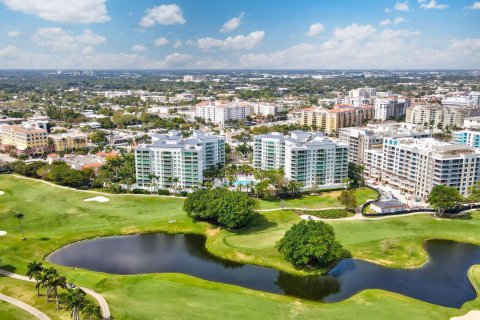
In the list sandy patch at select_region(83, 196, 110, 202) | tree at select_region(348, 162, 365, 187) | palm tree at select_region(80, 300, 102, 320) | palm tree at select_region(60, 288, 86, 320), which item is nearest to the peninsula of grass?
sandy patch at select_region(83, 196, 110, 202)

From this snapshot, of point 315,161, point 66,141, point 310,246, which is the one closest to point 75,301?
point 310,246

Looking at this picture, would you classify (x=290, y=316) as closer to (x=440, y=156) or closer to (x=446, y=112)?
(x=440, y=156)

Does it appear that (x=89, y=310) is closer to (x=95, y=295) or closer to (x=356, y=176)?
(x=95, y=295)

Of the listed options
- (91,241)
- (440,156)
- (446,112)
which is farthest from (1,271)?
(446,112)

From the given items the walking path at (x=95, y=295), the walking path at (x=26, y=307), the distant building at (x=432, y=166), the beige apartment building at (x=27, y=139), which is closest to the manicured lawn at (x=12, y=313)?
the walking path at (x=26, y=307)

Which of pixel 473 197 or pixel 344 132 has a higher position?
pixel 344 132

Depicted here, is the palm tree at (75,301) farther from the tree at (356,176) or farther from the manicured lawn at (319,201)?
the tree at (356,176)
